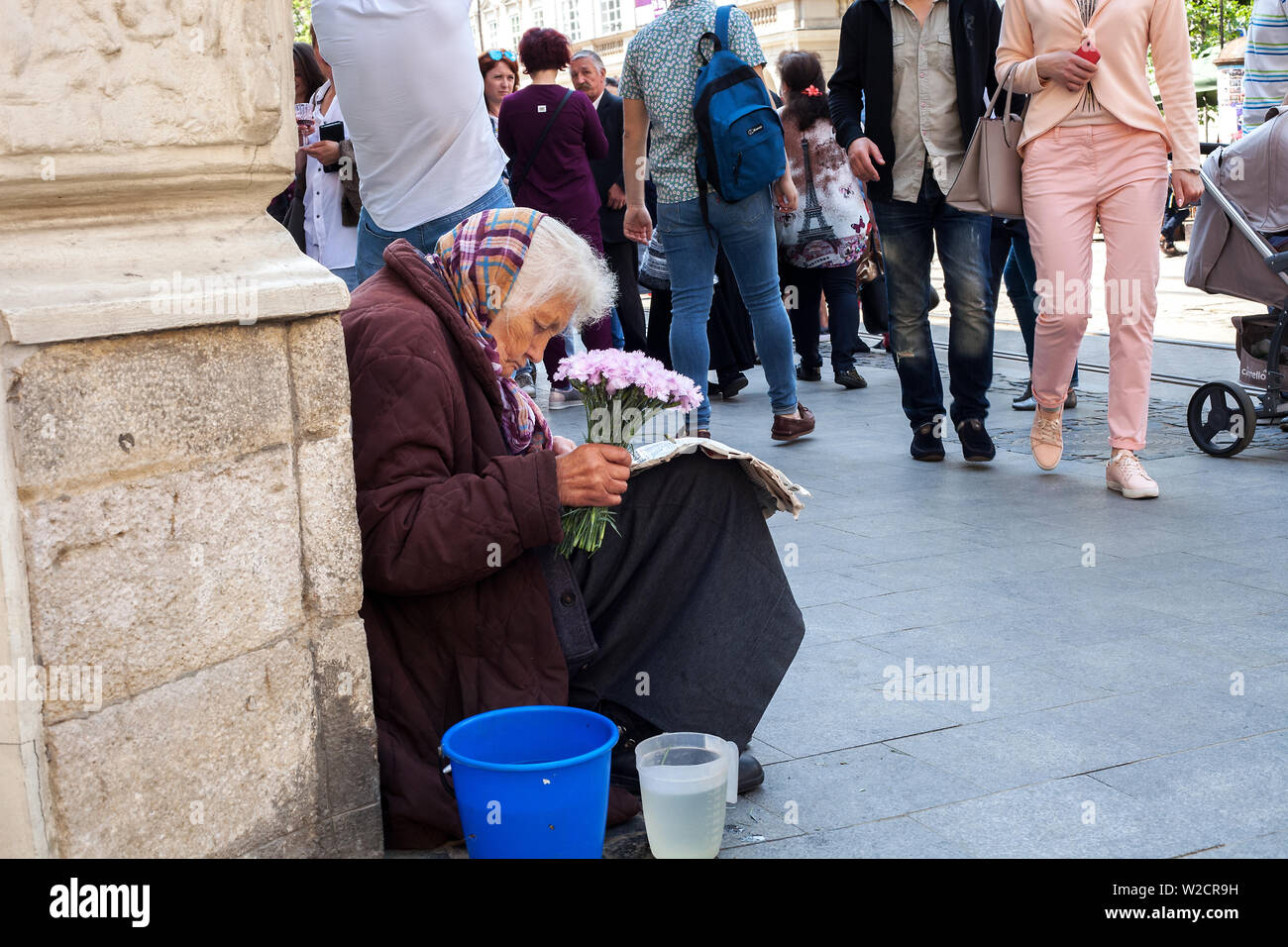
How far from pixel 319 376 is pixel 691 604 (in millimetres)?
979

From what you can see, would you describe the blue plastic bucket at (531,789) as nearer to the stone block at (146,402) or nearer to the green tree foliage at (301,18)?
the stone block at (146,402)

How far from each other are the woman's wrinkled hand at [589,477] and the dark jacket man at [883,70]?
367 centimetres

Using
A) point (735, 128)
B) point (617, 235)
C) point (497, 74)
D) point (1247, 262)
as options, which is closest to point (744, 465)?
point (735, 128)

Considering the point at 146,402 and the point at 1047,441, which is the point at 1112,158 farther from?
the point at 146,402

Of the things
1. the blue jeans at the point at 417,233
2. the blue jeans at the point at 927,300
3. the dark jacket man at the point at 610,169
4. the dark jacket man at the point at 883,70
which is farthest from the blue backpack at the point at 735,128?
the dark jacket man at the point at 610,169

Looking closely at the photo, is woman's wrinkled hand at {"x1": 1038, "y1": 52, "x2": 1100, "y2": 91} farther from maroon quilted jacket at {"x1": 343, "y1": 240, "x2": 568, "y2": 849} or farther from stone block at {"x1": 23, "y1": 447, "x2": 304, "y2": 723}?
stone block at {"x1": 23, "y1": 447, "x2": 304, "y2": 723}

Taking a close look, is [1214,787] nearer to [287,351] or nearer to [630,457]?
[630,457]

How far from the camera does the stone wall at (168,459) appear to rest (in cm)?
212

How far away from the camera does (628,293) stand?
339 inches

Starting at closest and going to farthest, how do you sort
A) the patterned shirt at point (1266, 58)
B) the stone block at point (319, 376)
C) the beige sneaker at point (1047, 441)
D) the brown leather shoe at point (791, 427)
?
the stone block at point (319, 376), the beige sneaker at point (1047, 441), the patterned shirt at point (1266, 58), the brown leather shoe at point (791, 427)

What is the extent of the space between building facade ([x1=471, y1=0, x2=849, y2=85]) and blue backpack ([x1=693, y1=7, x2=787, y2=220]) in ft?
57.5

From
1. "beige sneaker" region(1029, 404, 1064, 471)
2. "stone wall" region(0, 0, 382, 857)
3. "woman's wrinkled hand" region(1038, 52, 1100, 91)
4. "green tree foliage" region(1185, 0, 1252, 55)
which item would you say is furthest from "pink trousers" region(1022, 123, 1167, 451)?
"green tree foliage" region(1185, 0, 1252, 55)
